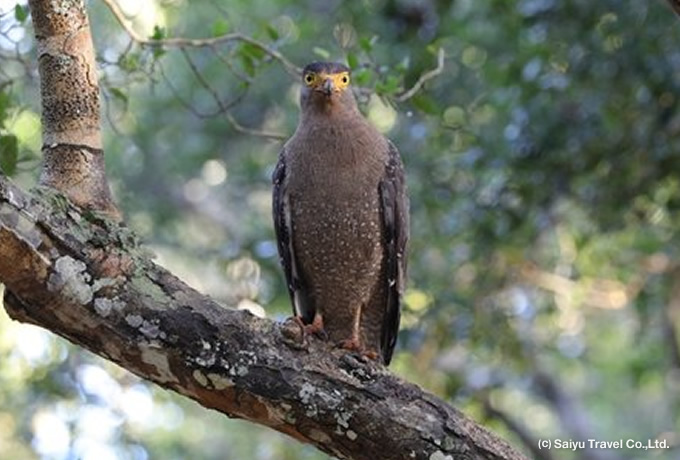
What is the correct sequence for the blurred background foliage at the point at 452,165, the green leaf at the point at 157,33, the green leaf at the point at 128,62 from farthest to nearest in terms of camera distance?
1. the blurred background foliage at the point at 452,165
2. the green leaf at the point at 128,62
3. the green leaf at the point at 157,33

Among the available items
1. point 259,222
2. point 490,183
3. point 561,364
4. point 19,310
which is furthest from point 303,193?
point 561,364

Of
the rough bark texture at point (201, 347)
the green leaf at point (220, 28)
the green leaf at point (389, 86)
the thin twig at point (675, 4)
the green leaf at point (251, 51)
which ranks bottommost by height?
the rough bark texture at point (201, 347)

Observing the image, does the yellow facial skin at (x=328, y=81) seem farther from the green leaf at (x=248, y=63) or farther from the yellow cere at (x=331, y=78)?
the green leaf at (x=248, y=63)

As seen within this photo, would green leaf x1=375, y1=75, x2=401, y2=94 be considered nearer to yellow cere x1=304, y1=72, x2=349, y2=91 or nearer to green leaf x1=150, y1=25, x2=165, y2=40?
yellow cere x1=304, y1=72, x2=349, y2=91

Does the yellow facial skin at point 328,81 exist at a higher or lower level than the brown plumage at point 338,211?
higher

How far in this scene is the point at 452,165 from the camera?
757 centimetres

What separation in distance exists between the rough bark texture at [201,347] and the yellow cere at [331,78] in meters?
1.73

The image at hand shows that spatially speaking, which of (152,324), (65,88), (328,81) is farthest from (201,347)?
(328,81)

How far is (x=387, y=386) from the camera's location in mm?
3639

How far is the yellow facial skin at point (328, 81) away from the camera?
5156 mm

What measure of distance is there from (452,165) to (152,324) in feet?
14.5

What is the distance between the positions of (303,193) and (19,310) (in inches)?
77.7

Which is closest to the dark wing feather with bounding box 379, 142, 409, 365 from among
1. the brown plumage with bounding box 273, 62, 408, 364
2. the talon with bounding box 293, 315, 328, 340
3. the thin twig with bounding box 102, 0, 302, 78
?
the brown plumage with bounding box 273, 62, 408, 364

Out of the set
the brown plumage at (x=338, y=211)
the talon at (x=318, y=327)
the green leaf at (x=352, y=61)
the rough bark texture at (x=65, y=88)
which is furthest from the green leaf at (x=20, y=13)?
the talon at (x=318, y=327)
